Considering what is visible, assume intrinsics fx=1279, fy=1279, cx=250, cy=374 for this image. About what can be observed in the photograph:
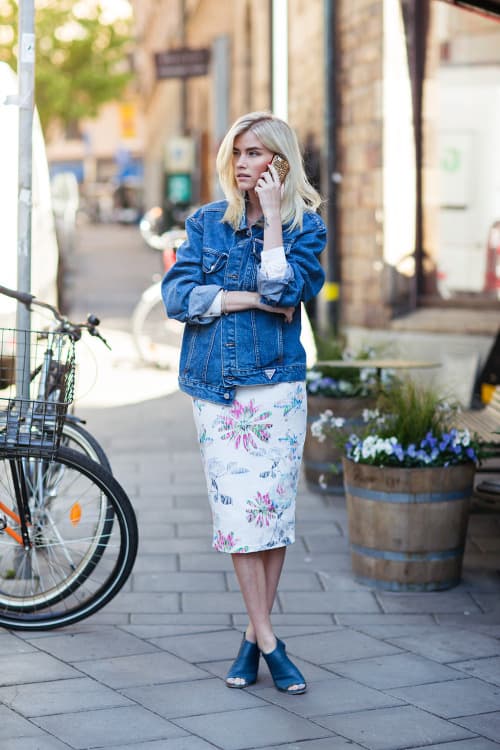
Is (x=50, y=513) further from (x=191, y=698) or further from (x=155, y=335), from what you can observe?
(x=155, y=335)

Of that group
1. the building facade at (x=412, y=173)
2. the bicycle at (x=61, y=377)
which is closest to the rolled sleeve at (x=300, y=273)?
the bicycle at (x=61, y=377)

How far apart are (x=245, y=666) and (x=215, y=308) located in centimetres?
118

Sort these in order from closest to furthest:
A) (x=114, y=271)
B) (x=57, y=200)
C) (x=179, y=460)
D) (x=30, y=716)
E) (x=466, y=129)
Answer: (x=30, y=716)
(x=179, y=460)
(x=466, y=129)
(x=57, y=200)
(x=114, y=271)

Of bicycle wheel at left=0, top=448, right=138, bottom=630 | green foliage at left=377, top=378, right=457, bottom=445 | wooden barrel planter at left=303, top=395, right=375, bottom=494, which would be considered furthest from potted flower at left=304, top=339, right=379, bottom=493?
bicycle wheel at left=0, top=448, right=138, bottom=630

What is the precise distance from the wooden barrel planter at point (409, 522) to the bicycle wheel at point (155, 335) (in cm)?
483

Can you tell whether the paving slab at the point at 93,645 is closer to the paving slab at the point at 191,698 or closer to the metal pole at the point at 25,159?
the paving slab at the point at 191,698

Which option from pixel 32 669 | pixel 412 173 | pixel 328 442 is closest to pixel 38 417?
pixel 32 669

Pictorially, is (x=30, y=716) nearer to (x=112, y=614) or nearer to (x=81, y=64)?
(x=112, y=614)

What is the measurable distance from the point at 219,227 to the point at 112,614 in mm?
1671

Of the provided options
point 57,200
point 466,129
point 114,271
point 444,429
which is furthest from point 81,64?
point 444,429

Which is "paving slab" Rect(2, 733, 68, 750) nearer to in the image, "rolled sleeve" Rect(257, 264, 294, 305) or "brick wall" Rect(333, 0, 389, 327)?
"rolled sleeve" Rect(257, 264, 294, 305)

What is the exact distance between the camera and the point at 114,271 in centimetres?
2486

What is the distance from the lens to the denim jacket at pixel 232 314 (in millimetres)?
4012

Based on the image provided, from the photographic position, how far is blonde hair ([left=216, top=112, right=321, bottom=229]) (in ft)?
13.2
